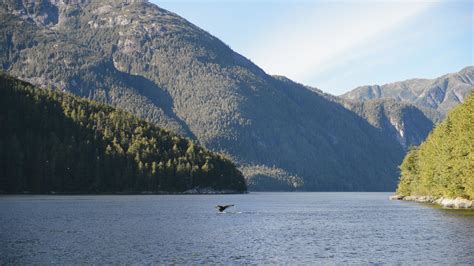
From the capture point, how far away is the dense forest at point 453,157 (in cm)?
10852

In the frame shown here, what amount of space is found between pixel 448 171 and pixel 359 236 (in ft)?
192

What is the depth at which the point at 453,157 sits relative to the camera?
400 feet

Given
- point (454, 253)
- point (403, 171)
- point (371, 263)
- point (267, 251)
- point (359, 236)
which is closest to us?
point (371, 263)

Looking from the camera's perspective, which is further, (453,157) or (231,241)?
(453,157)

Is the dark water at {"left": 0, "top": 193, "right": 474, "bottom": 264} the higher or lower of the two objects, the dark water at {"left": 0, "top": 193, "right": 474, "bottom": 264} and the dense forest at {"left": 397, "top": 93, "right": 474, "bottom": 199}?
the lower

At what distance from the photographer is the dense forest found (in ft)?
356

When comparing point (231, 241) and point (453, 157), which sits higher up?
point (453, 157)

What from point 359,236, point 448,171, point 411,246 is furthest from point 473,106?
point 411,246

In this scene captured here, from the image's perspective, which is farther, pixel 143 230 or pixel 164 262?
pixel 143 230

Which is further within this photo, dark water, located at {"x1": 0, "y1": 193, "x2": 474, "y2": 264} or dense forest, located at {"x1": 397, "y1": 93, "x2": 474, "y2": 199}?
dense forest, located at {"x1": 397, "y1": 93, "x2": 474, "y2": 199}

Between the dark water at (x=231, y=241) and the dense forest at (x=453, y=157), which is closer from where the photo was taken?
the dark water at (x=231, y=241)

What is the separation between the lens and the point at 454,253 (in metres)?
56.6

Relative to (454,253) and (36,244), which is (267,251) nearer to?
(454,253)

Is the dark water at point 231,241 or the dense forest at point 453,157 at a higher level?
the dense forest at point 453,157
